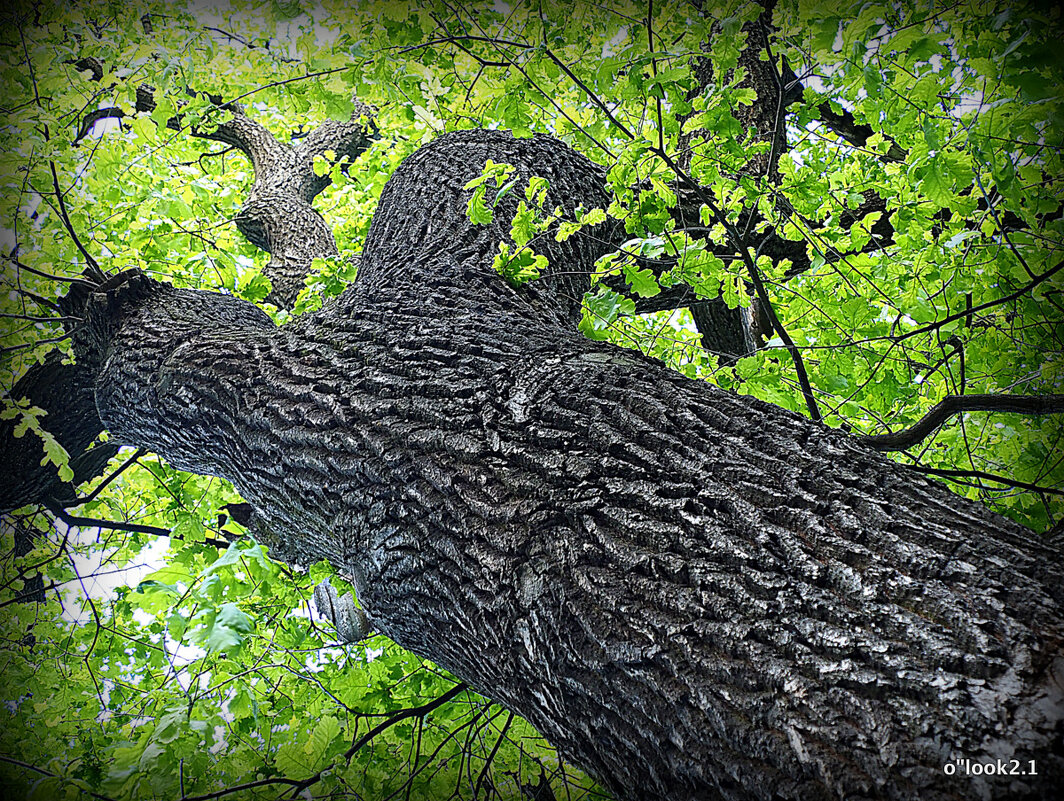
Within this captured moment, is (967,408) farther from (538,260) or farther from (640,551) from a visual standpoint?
(538,260)

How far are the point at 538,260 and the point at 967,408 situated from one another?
1.56 meters

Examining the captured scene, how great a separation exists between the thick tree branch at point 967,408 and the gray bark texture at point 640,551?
0.54 metres

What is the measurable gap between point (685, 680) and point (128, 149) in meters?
5.96

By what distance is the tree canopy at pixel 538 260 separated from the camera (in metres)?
2.35

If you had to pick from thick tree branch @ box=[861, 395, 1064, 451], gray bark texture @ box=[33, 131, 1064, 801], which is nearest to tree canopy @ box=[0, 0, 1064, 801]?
thick tree branch @ box=[861, 395, 1064, 451]

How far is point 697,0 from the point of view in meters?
4.28

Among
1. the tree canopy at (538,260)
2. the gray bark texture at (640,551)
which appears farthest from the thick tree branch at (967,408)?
the gray bark texture at (640,551)

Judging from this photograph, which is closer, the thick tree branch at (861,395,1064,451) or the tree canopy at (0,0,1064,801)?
the thick tree branch at (861,395,1064,451)

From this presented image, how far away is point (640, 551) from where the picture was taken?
1357 millimetres

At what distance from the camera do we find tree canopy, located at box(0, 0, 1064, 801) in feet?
7.70

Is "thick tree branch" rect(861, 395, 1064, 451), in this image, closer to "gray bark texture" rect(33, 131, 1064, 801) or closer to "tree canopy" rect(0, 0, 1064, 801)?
"tree canopy" rect(0, 0, 1064, 801)

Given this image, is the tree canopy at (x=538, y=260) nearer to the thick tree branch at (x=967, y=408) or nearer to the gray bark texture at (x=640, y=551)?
the thick tree branch at (x=967, y=408)

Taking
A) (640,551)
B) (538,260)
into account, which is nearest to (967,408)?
(640,551)

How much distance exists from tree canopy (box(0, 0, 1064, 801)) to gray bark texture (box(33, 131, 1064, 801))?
1.57 feet
